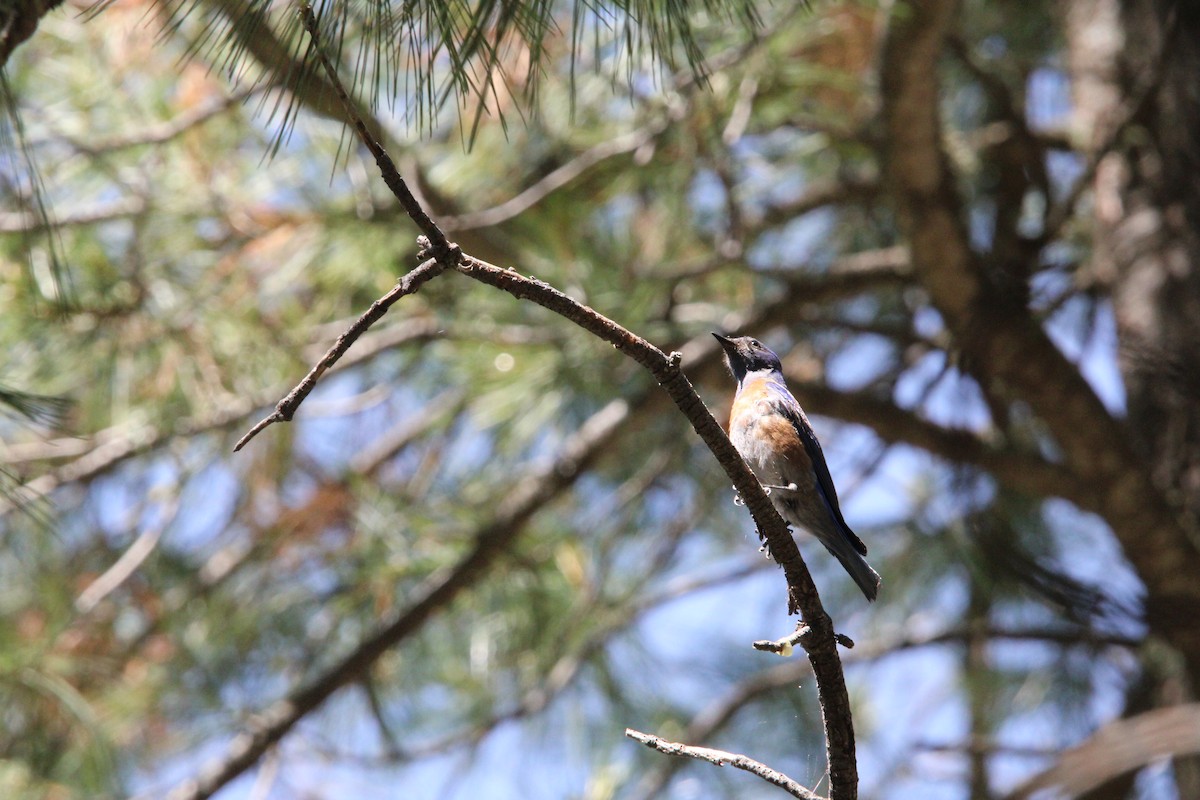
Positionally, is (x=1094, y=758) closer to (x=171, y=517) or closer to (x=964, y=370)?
(x=964, y=370)

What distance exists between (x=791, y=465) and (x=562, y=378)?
50.0 inches

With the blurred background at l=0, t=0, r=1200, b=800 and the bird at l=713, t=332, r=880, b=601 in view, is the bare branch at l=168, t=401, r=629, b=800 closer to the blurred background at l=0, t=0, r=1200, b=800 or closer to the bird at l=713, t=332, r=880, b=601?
the blurred background at l=0, t=0, r=1200, b=800

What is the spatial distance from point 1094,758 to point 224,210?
3040 mm

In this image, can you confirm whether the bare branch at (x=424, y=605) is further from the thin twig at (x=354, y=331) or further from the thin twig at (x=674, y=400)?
the thin twig at (x=354, y=331)

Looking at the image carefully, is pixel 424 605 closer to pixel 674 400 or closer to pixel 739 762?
pixel 739 762

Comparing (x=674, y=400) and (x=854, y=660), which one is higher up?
(x=854, y=660)

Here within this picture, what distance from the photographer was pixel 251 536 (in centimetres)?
429

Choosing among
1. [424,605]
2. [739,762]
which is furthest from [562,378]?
[739,762]

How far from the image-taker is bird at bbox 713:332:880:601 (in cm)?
211

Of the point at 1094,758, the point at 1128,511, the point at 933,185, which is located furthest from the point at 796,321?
the point at 1094,758

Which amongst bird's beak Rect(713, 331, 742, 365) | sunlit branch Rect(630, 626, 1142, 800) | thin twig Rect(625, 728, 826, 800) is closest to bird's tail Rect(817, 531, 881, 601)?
bird's beak Rect(713, 331, 742, 365)

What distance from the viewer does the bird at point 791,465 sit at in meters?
2.11

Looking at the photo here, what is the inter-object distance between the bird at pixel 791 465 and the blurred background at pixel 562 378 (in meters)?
0.65

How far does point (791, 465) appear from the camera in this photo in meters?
2.32
